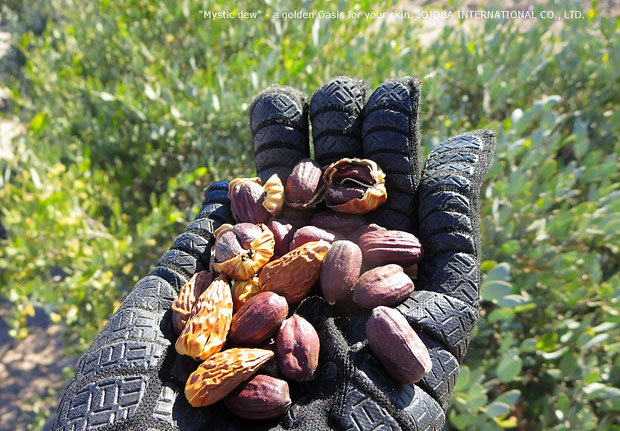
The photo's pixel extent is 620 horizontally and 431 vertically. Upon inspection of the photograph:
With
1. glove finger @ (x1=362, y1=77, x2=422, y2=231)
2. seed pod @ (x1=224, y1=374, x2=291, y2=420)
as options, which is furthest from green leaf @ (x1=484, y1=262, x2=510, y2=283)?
seed pod @ (x1=224, y1=374, x2=291, y2=420)

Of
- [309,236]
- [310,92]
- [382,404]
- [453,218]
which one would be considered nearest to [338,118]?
[309,236]

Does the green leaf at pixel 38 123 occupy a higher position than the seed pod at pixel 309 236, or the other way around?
the green leaf at pixel 38 123

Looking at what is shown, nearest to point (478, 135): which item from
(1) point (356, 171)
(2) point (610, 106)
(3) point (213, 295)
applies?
(1) point (356, 171)

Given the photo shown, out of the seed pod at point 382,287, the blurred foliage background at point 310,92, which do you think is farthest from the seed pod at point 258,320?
the blurred foliage background at point 310,92

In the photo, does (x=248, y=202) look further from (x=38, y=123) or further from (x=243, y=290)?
(x=38, y=123)

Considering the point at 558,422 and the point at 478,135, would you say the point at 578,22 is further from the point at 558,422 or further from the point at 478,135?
the point at 558,422

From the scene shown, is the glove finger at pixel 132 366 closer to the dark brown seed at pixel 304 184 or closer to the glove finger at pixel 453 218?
the dark brown seed at pixel 304 184

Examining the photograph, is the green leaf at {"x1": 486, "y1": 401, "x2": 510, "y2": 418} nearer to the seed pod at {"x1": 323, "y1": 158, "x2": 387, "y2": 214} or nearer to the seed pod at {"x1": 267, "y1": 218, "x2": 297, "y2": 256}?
the seed pod at {"x1": 323, "y1": 158, "x2": 387, "y2": 214}

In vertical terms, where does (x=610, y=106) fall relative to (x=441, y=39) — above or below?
below
